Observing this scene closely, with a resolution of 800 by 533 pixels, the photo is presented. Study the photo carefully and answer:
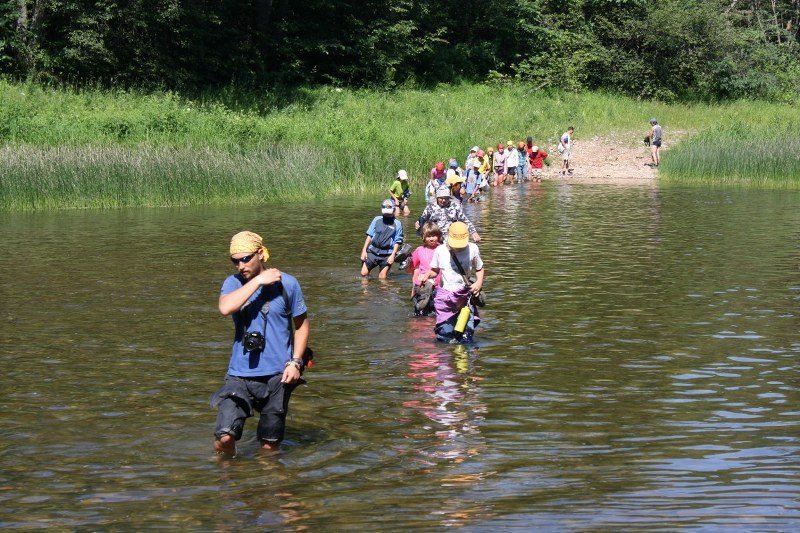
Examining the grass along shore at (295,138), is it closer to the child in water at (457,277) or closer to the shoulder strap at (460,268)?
the child in water at (457,277)

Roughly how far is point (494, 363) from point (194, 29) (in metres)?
41.0

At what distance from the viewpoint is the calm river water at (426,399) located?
7520 millimetres

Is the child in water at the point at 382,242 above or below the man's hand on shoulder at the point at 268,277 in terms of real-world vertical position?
below

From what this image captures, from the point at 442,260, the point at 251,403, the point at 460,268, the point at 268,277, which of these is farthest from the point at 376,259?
the point at 268,277

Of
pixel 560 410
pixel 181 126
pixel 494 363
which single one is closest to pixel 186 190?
pixel 181 126

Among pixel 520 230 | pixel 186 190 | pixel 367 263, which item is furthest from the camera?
pixel 186 190

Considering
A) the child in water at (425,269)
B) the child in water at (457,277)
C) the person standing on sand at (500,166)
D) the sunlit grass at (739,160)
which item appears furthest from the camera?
the person standing on sand at (500,166)

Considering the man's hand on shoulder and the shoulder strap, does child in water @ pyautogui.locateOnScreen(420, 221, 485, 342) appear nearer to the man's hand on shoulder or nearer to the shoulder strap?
the shoulder strap

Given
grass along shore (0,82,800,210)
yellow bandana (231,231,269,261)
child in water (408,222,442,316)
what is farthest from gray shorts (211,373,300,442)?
grass along shore (0,82,800,210)

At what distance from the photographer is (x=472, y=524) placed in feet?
23.1

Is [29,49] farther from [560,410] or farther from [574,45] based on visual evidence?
[560,410]

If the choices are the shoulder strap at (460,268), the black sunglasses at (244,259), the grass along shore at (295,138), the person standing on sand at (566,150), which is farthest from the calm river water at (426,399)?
the person standing on sand at (566,150)

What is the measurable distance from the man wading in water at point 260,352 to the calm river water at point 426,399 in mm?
388

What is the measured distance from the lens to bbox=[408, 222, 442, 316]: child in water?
13852mm
